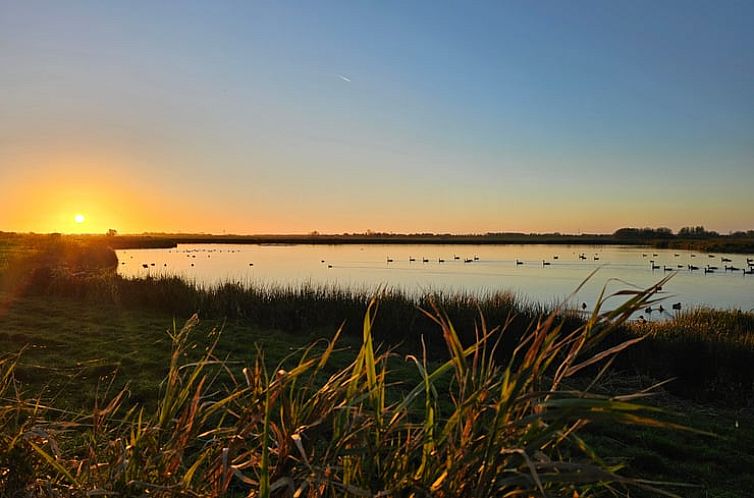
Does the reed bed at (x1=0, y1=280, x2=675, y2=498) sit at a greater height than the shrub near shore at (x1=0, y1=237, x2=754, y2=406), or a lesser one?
greater

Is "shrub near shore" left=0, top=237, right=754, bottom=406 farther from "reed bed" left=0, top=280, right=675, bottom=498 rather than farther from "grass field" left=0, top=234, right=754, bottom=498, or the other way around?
"reed bed" left=0, top=280, right=675, bottom=498

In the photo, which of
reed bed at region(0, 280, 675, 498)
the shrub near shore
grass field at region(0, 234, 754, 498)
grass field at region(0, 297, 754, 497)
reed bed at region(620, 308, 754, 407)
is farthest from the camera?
the shrub near shore

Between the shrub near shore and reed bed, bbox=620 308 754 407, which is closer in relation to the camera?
reed bed, bbox=620 308 754 407

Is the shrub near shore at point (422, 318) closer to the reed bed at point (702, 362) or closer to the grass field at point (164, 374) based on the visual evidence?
the reed bed at point (702, 362)

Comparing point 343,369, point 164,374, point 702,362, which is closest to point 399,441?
point 343,369

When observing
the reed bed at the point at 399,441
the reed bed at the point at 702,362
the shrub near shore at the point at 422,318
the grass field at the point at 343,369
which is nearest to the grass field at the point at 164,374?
the grass field at the point at 343,369

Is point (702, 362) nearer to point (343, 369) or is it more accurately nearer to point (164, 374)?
point (343, 369)

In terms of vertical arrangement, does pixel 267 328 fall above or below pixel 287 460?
below

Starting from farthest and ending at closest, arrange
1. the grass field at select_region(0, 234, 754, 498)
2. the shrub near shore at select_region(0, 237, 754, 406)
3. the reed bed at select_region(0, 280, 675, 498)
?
1. the shrub near shore at select_region(0, 237, 754, 406)
2. the grass field at select_region(0, 234, 754, 498)
3. the reed bed at select_region(0, 280, 675, 498)

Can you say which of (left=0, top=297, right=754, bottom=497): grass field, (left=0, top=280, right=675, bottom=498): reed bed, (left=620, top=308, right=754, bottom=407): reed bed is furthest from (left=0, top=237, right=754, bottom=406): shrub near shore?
(left=0, top=280, right=675, bottom=498): reed bed

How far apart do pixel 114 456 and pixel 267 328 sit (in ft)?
45.0

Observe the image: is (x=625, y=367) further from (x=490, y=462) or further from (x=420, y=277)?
(x=420, y=277)

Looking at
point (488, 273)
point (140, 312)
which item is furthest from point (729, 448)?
point (488, 273)

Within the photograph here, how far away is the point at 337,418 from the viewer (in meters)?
1.74
